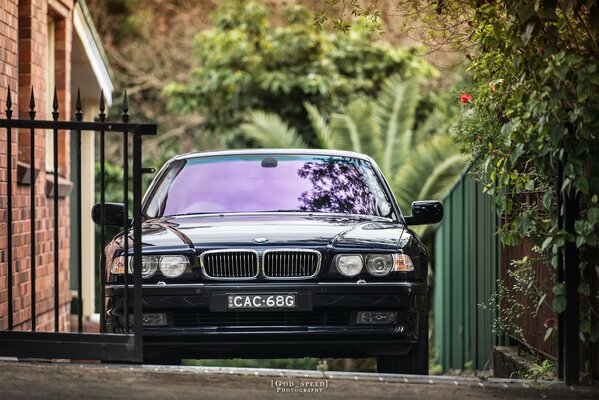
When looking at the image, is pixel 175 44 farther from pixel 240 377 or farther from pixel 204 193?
pixel 240 377

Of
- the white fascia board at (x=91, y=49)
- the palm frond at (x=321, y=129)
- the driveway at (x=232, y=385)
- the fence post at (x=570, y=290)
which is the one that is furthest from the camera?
the palm frond at (x=321, y=129)

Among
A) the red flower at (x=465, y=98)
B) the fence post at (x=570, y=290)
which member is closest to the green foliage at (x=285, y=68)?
the red flower at (x=465, y=98)

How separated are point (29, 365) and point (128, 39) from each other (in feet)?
70.9

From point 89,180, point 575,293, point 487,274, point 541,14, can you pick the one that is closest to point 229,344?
point 575,293

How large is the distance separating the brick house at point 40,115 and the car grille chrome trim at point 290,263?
2.44 m

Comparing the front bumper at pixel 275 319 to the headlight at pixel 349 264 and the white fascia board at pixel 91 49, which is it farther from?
the white fascia board at pixel 91 49

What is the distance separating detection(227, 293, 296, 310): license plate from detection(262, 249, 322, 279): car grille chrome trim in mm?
154

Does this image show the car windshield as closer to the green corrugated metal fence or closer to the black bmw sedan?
the black bmw sedan

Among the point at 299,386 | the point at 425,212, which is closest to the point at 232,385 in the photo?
the point at 299,386

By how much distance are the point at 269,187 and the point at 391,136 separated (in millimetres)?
12959

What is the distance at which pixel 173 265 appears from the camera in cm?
705

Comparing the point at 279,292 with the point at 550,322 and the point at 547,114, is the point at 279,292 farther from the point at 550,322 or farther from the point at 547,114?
the point at 547,114

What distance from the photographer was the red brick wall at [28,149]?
9055mm

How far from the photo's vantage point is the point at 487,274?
10523 millimetres
